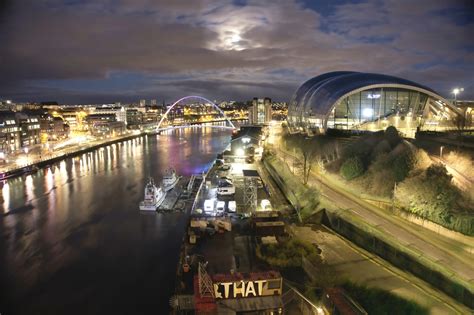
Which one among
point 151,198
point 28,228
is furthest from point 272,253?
point 28,228

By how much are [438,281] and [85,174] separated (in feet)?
46.9

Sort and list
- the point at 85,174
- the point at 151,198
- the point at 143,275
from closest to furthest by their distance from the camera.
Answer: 1. the point at 143,275
2. the point at 151,198
3. the point at 85,174

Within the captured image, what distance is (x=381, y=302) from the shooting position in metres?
4.45

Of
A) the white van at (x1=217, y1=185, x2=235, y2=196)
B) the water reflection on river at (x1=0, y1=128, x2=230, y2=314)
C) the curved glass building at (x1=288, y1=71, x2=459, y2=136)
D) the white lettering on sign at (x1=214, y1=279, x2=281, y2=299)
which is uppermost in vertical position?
the curved glass building at (x1=288, y1=71, x2=459, y2=136)

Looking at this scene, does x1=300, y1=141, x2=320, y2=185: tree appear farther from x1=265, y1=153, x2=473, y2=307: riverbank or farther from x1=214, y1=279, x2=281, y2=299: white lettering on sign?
x1=214, y1=279, x2=281, y2=299: white lettering on sign

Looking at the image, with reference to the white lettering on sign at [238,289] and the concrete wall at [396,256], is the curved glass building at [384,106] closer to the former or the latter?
the concrete wall at [396,256]

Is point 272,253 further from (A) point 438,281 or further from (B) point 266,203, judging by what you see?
(B) point 266,203

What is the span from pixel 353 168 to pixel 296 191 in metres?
1.53

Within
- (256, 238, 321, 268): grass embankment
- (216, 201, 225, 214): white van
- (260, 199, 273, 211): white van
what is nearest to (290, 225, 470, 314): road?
(256, 238, 321, 268): grass embankment

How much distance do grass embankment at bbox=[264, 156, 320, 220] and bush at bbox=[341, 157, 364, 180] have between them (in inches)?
40.3

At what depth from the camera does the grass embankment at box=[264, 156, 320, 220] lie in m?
7.93

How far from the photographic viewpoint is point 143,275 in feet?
21.4

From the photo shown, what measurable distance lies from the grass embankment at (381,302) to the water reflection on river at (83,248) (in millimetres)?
2857

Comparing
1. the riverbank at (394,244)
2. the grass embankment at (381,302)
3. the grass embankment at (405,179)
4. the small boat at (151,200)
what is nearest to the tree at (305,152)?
the grass embankment at (405,179)
